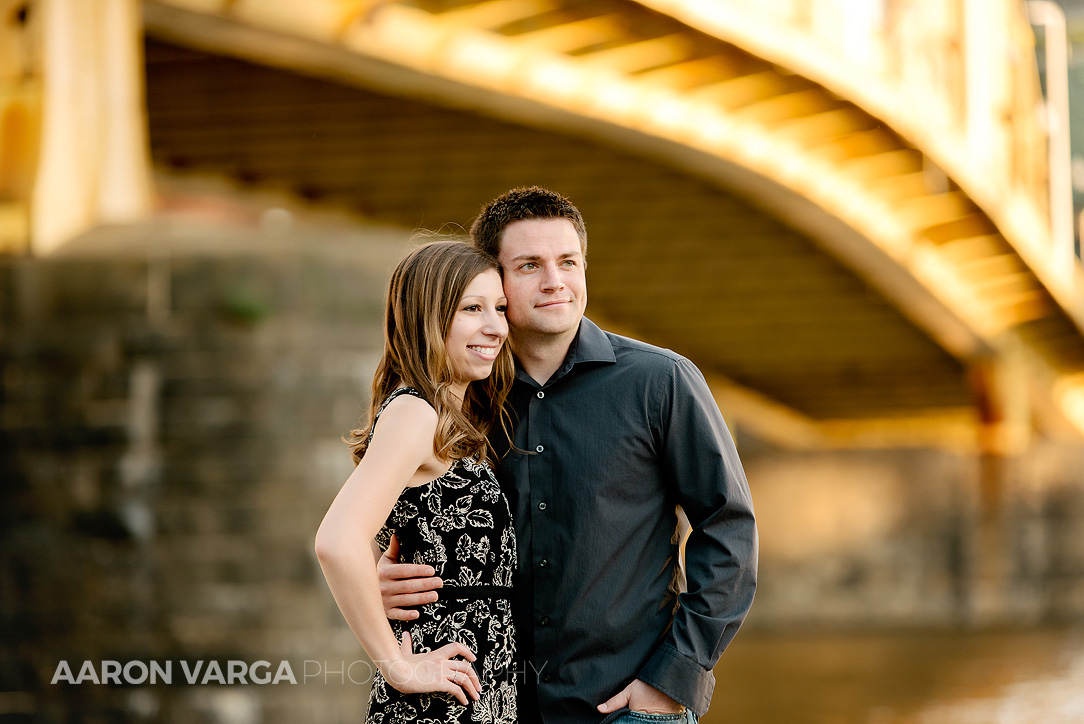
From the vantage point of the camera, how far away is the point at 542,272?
2.32 metres

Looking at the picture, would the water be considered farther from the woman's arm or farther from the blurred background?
the woman's arm

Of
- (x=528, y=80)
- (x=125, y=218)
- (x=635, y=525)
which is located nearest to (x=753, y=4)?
(x=528, y=80)

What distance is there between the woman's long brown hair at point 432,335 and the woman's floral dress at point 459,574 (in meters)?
0.04

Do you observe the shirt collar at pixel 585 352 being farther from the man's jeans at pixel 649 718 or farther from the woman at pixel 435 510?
the man's jeans at pixel 649 718

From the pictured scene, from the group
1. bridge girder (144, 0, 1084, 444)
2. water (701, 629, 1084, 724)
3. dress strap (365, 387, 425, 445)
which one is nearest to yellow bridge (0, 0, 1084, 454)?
bridge girder (144, 0, 1084, 444)

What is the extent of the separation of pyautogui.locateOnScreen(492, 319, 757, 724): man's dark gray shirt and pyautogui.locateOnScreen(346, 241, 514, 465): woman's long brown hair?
0.55 feet

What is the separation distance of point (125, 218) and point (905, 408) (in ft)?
44.2

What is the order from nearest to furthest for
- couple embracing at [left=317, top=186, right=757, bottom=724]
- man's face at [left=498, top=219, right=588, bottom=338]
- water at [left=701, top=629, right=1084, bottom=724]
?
A: couple embracing at [left=317, top=186, right=757, bottom=724], man's face at [left=498, top=219, right=588, bottom=338], water at [left=701, top=629, right=1084, bottom=724]

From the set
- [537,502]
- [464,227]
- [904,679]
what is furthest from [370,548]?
[904,679]

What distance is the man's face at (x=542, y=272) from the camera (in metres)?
2.32

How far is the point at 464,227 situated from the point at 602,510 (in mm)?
5363

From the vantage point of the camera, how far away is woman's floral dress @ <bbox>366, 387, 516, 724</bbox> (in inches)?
84.9

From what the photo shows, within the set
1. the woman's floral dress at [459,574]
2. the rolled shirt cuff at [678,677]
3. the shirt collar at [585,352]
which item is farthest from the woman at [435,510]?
the rolled shirt cuff at [678,677]

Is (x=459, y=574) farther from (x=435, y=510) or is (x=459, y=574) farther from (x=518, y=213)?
(x=518, y=213)
